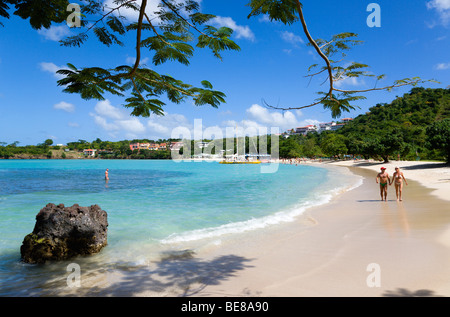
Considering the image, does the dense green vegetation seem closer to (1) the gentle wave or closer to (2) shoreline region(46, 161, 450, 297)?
(1) the gentle wave

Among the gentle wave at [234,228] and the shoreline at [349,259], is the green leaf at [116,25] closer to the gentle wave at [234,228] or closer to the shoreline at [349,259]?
the shoreline at [349,259]

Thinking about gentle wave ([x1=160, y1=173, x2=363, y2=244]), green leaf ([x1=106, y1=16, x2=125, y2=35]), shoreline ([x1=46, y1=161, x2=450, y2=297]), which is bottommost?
gentle wave ([x1=160, y1=173, x2=363, y2=244])

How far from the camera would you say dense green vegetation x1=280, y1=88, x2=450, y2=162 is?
30.6m

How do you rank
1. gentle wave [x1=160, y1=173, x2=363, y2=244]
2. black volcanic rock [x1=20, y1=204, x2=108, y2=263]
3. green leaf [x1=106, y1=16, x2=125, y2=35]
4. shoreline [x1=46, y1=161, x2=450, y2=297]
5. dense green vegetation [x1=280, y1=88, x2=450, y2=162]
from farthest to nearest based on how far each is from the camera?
dense green vegetation [x1=280, y1=88, x2=450, y2=162] < gentle wave [x1=160, y1=173, x2=363, y2=244] < black volcanic rock [x1=20, y1=204, x2=108, y2=263] < shoreline [x1=46, y1=161, x2=450, y2=297] < green leaf [x1=106, y1=16, x2=125, y2=35]

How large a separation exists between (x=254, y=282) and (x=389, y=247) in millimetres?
3409

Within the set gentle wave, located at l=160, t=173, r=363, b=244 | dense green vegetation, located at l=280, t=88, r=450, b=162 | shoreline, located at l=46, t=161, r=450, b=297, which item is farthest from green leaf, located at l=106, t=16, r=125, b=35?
dense green vegetation, located at l=280, t=88, r=450, b=162

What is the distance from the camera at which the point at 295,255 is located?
215 inches

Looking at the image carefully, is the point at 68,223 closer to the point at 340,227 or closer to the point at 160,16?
the point at 160,16

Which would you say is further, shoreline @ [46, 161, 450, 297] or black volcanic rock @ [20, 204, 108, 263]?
black volcanic rock @ [20, 204, 108, 263]

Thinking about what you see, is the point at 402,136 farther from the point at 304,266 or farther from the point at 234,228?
the point at 304,266

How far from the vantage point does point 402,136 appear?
45.9 m

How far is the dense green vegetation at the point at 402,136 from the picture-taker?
3056 centimetres

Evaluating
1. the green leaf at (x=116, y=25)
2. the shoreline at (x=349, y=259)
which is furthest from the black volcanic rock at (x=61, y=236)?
the green leaf at (x=116, y=25)

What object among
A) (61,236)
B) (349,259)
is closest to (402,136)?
(349,259)
